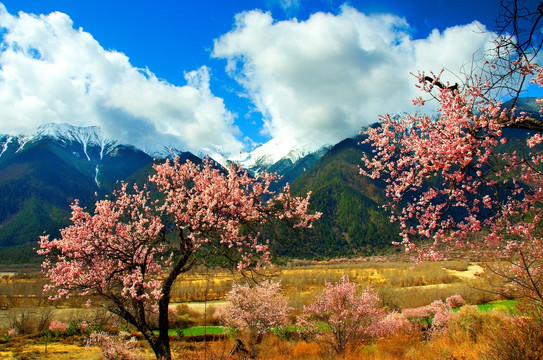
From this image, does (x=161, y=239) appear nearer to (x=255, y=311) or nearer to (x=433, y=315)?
(x=255, y=311)

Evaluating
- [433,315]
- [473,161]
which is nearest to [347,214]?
[433,315]

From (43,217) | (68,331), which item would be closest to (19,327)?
(68,331)

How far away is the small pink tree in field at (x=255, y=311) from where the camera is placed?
68.9 feet

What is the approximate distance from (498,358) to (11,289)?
5056cm

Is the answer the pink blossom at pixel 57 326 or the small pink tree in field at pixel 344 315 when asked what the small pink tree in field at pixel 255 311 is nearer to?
the small pink tree in field at pixel 344 315

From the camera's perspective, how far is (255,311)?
2130 centimetres

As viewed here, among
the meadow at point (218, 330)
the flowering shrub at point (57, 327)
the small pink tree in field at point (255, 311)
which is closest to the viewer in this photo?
the meadow at point (218, 330)

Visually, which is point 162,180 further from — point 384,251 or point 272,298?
point 384,251

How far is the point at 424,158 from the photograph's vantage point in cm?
559

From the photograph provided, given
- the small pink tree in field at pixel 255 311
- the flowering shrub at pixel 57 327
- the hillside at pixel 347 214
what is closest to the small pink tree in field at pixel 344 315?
the small pink tree in field at pixel 255 311

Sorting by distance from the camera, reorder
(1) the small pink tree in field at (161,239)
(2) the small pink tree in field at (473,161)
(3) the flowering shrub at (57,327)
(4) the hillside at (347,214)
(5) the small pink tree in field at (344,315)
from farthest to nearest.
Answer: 1. (4) the hillside at (347,214)
2. (3) the flowering shrub at (57,327)
3. (5) the small pink tree in field at (344,315)
4. (1) the small pink tree in field at (161,239)
5. (2) the small pink tree in field at (473,161)

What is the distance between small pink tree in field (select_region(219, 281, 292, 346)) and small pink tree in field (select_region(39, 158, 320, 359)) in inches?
465

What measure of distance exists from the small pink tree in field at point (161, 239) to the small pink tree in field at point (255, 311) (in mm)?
11809

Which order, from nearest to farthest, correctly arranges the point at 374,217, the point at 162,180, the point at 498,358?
the point at 498,358
the point at 162,180
the point at 374,217
